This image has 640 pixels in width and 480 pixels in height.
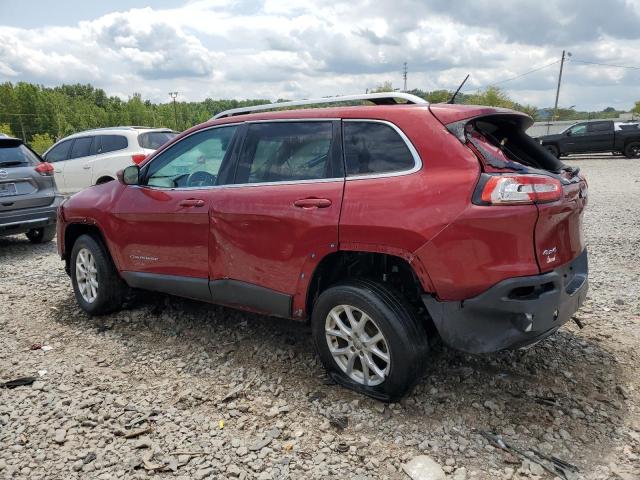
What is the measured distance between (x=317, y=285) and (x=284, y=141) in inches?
40.0

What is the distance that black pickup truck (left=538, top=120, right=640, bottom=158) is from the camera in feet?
69.0

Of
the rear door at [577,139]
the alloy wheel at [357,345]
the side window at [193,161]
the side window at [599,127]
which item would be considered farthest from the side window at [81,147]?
the side window at [599,127]

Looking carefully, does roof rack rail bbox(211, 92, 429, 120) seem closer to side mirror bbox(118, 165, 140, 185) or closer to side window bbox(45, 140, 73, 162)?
side mirror bbox(118, 165, 140, 185)

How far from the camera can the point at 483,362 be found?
364 cm

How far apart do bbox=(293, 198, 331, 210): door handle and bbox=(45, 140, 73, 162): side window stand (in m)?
9.40

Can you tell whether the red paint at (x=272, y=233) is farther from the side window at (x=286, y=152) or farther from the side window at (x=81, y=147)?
the side window at (x=81, y=147)

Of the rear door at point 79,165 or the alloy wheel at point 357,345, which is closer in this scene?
the alloy wheel at point 357,345

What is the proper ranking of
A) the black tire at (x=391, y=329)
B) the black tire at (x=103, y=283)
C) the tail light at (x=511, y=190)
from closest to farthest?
1. the tail light at (x=511, y=190)
2. the black tire at (x=391, y=329)
3. the black tire at (x=103, y=283)

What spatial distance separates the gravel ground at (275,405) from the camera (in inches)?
106

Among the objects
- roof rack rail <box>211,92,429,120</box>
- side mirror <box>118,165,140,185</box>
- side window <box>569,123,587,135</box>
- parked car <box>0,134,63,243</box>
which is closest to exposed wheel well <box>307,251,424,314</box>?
roof rack rail <box>211,92,429,120</box>

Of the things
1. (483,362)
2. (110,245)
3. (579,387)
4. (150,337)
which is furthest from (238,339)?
(579,387)

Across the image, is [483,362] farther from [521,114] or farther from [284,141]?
[284,141]

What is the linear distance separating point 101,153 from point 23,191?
9.58 ft

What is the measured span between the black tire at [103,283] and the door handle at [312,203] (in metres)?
2.28
